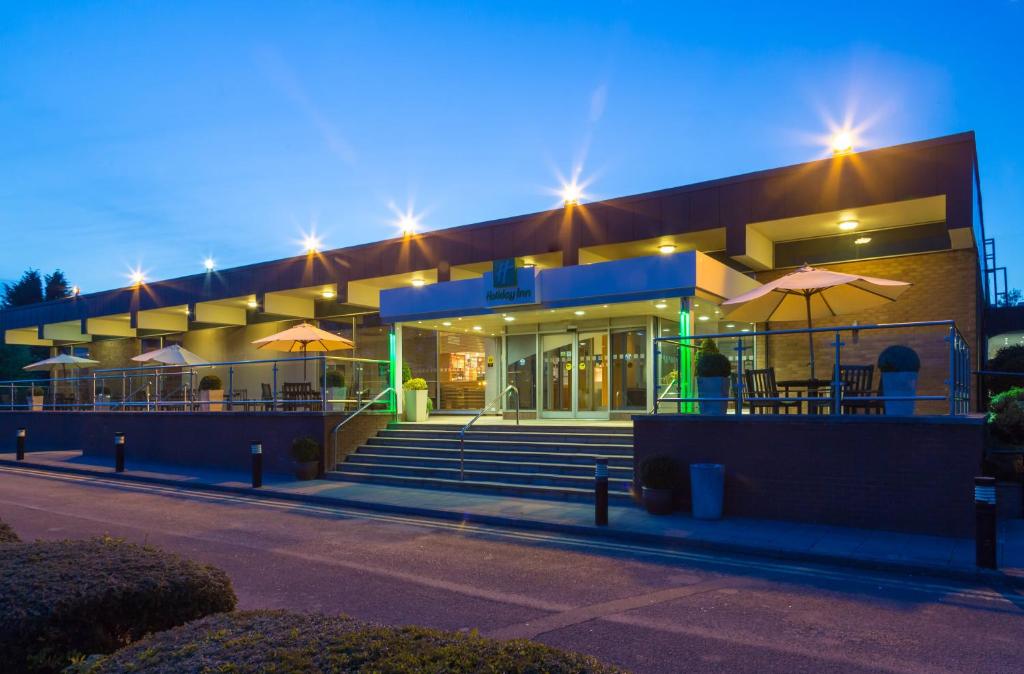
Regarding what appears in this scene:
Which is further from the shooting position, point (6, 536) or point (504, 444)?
point (504, 444)

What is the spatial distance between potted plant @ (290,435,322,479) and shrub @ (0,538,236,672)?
40.3ft

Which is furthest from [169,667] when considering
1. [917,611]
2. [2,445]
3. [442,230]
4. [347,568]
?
[2,445]

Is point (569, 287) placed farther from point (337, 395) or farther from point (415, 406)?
point (337, 395)

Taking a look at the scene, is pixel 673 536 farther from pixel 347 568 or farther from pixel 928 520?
pixel 347 568

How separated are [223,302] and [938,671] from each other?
1095 inches

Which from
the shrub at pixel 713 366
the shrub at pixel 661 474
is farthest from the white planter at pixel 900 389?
the shrub at pixel 661 474

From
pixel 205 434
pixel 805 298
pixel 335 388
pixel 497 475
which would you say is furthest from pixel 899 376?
pixel 205 434

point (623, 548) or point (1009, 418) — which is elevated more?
point (1009, 418)

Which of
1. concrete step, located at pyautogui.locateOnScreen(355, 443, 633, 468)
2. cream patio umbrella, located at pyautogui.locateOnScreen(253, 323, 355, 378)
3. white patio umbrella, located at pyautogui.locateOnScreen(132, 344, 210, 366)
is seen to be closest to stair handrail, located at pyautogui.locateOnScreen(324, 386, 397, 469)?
concrete step, located at pyautogui.locateOnScreen(355, 443, 633, 468)

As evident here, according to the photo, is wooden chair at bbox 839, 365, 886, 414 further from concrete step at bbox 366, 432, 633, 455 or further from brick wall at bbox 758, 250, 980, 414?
brick wall at bbox 758, 250, 980, 414

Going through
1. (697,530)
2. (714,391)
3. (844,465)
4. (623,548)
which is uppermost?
(714,391)

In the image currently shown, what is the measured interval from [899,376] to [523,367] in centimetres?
1215

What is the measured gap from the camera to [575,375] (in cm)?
2078

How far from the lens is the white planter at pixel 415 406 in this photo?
66.6 ft
